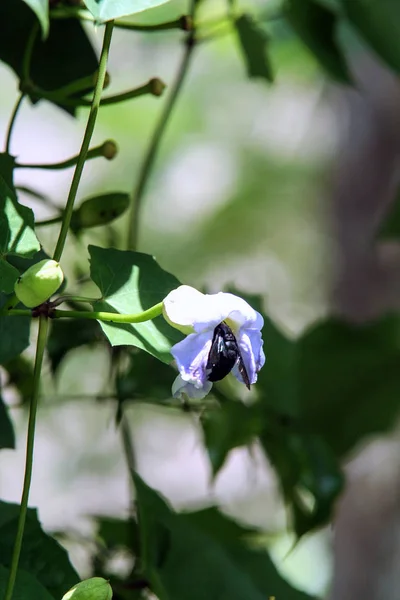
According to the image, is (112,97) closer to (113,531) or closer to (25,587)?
(25,587)

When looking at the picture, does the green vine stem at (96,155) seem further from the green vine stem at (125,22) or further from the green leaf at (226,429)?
the green leaf at (226,429)

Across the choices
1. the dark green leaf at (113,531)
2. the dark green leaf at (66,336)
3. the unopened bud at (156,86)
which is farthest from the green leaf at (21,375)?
the unopened bud at (156,86)

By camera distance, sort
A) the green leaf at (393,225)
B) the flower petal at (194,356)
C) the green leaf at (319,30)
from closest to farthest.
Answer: the flower petal at (194,356) → the green leaf at (319,30) → the green leaf at (393,225)

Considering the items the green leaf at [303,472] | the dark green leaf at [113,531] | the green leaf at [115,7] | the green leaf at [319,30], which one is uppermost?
the green leaf at [115,7]

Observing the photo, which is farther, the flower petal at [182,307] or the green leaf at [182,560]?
the green leaf at [182,560]

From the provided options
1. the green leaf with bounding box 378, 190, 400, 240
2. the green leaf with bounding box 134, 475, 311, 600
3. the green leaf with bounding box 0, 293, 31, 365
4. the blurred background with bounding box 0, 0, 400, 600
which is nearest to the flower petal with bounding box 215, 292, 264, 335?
the green leaf with bounding box 0, 293, 31, 365

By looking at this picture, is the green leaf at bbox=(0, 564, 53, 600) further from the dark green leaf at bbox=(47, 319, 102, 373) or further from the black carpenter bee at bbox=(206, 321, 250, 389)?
the dark green leaf at bbox=(47, 319, 102, 373)
